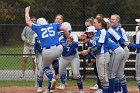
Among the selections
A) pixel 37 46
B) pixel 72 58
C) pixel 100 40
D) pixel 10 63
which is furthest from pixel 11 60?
pixel 100 40

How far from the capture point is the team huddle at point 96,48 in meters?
11.0

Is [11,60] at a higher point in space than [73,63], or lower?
higher

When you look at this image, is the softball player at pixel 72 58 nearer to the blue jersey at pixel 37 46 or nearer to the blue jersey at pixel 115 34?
the blue jersey at pixel 37 46

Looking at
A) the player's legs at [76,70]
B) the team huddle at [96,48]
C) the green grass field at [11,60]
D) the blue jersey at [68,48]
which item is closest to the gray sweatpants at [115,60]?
the team huddle at [96,48]

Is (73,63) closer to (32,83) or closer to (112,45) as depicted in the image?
(112,45)

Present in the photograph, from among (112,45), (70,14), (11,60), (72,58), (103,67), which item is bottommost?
(103,67)

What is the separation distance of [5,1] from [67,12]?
3231 millimetres

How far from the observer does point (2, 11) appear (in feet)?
60.3

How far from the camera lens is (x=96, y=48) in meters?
10.9

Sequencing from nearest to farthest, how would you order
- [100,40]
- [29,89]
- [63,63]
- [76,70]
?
[100,40] < [76,70] < [63,63] < [29,89]

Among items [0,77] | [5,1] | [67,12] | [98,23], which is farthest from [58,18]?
[5,1]

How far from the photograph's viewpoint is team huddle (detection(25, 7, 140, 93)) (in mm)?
11039

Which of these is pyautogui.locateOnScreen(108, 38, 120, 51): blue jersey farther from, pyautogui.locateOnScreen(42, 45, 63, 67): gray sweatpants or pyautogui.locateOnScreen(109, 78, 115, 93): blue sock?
pyautogui.locateOnScreen(42, 45, 63, 67): gray sweatpants

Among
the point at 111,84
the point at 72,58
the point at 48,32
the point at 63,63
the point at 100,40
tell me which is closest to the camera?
the point at 100,40
